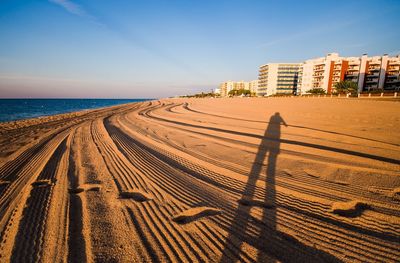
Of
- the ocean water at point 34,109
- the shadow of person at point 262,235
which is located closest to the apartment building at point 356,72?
the ocean water at point 34,109

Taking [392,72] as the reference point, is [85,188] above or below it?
below

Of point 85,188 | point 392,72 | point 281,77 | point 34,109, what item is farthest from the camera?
point 281,77

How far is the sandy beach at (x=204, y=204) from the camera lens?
78.8 inches

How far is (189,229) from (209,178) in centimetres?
156

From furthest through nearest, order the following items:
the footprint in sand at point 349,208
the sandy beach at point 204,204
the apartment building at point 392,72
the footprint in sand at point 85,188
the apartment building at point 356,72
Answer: the apartment building at point 356,72 → the apartment building at point 392,72 → the footprint in sand at point 85,188 → the footprint in sand at point 349,208 → the sandy beach at point 204,204

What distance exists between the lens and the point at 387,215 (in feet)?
8.39

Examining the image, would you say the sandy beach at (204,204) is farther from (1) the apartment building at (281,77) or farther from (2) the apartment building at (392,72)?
(1) the apartment building at (281,77)

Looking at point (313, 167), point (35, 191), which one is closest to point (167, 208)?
point (35, 191)

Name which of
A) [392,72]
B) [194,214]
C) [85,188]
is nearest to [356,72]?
[392,72]

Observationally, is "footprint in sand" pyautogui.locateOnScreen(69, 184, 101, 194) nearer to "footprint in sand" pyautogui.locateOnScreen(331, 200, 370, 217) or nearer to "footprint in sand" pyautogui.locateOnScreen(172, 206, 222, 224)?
"footprint in sand" pyautogui.locateOnScreen(172, 206, 222, 224)

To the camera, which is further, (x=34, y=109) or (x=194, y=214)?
(x=34, y=109)

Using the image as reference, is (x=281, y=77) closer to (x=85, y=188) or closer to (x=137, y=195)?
(x=137, y=195)

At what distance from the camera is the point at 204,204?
2883mm

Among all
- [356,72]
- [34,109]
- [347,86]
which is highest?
[356,72]
